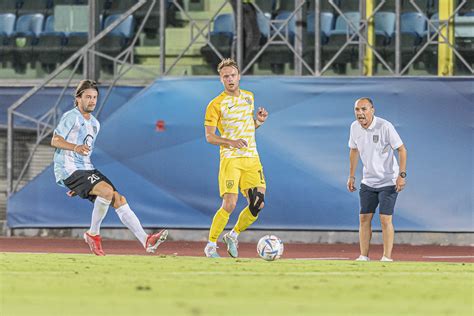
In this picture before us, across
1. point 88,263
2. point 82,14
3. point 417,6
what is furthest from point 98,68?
point 88,263

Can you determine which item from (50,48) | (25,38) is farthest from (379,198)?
(25,38)

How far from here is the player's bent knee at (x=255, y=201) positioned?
1436cm

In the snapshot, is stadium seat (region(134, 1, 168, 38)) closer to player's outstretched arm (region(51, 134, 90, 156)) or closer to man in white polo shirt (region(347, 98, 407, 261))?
man in white polo shirt (region(347, 98, 407, 261))

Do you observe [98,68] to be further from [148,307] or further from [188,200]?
[148,307]

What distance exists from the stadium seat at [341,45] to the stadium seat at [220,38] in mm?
1467

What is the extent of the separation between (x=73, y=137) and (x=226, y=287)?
16.2 feet

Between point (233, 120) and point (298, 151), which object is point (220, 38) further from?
point (233, 120)

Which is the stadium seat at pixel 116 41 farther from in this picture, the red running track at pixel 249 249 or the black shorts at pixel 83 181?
the black shorts at pixel 83 181

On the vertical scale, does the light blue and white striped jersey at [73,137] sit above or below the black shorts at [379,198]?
above

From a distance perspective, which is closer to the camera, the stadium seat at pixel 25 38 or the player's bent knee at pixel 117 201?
the player's bent knee at pixel 117 201

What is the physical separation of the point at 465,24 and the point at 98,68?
216 inches

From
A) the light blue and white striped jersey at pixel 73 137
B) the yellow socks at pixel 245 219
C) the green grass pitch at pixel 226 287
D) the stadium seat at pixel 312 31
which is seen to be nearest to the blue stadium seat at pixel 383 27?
the stadium seat at pixel 312 31

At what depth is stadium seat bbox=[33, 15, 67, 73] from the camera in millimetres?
23000

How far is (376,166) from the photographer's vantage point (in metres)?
15.1
